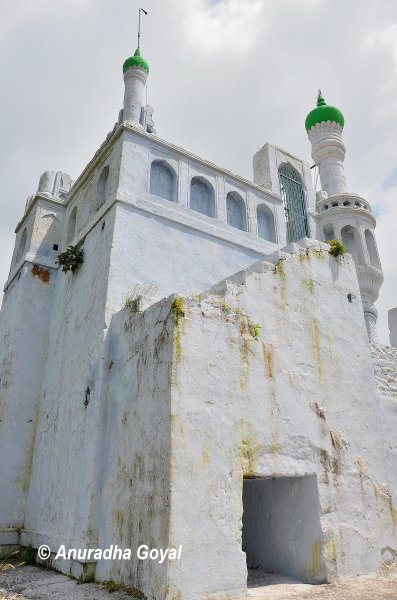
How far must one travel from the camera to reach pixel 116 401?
849 cm

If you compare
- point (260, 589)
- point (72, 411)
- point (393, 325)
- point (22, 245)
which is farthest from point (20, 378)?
point (393, 325)

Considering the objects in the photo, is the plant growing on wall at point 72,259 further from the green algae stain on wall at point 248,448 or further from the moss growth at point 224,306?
the green algae stain on wall at point 248,448

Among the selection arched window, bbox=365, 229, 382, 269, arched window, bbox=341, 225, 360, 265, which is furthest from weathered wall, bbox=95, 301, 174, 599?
arched window, bbox=365, 229, 382, 269

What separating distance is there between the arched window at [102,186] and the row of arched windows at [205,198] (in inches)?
50.8

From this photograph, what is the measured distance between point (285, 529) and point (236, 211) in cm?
865

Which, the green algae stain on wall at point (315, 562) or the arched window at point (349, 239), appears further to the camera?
the arched window at point (349, 239)

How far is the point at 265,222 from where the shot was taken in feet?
47.8

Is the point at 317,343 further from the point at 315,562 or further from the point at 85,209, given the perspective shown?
the point at 85,209

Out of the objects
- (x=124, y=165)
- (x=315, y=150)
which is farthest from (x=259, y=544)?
(x=315, y=150)

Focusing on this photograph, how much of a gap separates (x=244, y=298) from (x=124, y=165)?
5.21 metres

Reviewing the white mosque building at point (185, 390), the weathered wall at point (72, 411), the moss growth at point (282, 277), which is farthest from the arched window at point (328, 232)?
the weathered wall at point (72, 411)

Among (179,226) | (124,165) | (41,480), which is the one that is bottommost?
(41,480)

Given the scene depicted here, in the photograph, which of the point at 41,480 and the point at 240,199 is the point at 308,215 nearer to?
the point at 240,199

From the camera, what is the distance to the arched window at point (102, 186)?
41.3 ft
